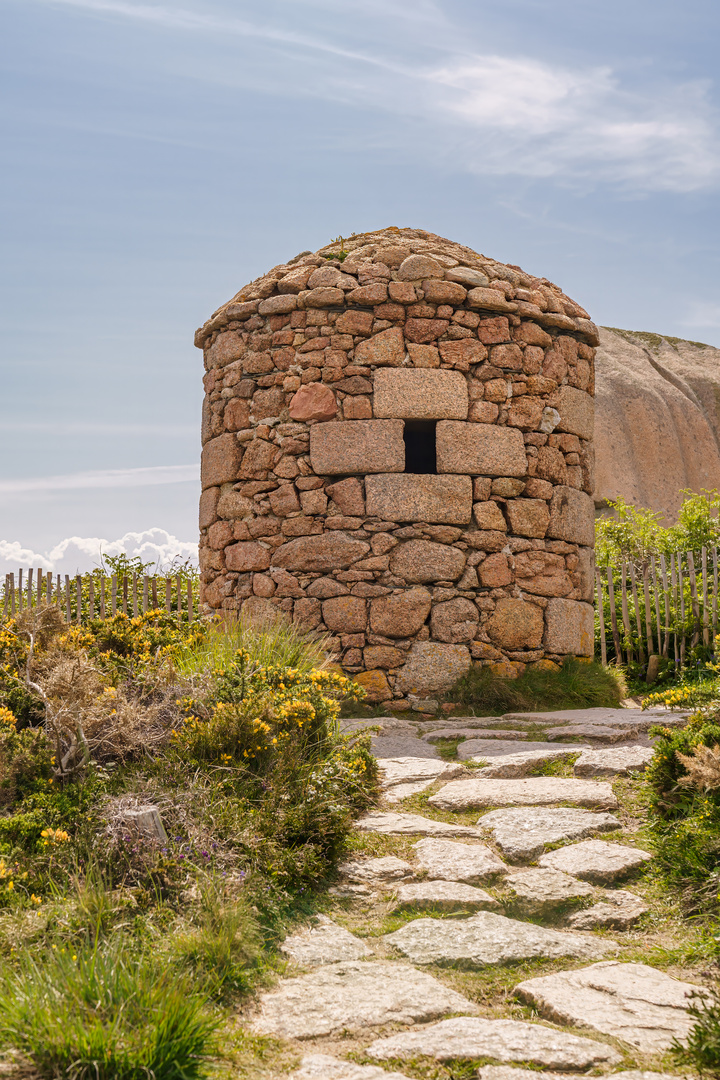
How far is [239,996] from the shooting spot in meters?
2.55

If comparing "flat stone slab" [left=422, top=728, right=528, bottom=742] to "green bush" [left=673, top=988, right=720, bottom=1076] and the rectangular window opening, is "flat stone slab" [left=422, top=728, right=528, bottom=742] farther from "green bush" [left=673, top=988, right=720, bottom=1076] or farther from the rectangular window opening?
the rectangular window opening

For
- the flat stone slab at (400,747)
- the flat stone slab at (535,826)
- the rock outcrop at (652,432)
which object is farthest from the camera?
the rock outcrop at (652,432)

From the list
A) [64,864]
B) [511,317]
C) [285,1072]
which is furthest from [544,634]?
[285,1072]

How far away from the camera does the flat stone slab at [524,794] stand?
13.8ft

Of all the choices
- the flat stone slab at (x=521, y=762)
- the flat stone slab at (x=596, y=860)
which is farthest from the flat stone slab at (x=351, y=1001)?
the flat stone slab at (x=521, y=762)

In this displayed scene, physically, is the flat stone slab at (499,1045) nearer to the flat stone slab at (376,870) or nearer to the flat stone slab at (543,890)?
the flat stone slab at (543,890)

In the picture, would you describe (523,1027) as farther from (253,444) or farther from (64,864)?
(253,444)

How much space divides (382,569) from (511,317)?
7.65ft

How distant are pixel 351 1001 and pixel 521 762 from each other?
247 centimetres

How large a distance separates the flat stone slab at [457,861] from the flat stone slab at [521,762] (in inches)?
38.9

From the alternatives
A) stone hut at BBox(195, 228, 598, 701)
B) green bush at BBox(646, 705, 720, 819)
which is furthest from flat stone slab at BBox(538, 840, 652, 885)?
stone hut at BBox(195, 228, 598, 701)

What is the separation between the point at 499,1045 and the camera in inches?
90.0

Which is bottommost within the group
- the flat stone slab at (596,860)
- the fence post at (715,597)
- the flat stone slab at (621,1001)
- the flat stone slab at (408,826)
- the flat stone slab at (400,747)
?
the flat stone slab at (621,1001)

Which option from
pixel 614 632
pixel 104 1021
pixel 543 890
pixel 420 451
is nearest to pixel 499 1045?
pixel 104 1021
